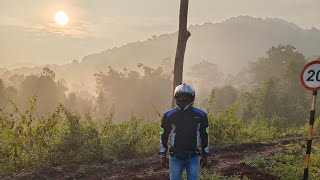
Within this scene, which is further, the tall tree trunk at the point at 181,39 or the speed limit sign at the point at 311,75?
the tall tree trunk at the point at 181,39

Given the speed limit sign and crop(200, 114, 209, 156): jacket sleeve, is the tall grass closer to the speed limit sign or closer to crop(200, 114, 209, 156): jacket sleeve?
crop(200, 114, 209, 156): jacket sleeve

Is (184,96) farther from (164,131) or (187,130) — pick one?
(164,131)

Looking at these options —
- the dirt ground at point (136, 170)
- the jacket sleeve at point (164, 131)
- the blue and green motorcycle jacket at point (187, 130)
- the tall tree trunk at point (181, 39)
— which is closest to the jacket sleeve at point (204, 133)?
the blue and green motorcycle jacket at point (187, 130)

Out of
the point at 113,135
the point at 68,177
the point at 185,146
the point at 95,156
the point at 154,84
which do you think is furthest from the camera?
the point at 154,84

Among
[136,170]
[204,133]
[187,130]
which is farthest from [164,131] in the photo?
[136,170]

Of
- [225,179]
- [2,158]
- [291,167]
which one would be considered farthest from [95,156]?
[291,167]

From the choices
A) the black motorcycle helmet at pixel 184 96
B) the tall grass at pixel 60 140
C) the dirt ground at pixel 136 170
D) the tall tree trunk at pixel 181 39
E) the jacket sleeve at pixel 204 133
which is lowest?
the dirt ground at pixel 136 170

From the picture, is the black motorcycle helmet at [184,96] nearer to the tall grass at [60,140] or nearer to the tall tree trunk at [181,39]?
the tall grass at [60,140]

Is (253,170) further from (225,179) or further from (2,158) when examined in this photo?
(2,158)

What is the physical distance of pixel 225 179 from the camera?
912 centimetres

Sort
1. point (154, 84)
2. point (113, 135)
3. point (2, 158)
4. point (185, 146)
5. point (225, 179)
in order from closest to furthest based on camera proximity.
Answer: point (185, 146)
point (225, 179)
point (2, 158)
point (113, 135)
point (154, 84)

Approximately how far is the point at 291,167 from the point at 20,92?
85.9 metres

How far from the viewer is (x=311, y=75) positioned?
823cm

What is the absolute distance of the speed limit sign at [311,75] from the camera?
26.6ft
